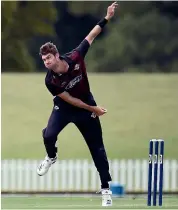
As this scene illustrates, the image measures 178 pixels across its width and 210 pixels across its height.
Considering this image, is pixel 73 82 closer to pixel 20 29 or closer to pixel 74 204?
pixel 74 204

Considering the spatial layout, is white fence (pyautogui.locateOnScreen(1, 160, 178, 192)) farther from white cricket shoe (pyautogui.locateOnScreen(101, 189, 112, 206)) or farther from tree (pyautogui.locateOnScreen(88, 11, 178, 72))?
tree (pyautogui.locateOnScreen(88, 11, 178, 72))

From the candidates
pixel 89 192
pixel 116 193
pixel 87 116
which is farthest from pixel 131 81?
pixel 87 116

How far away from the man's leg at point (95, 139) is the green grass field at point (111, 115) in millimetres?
9798

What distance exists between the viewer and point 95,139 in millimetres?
10984

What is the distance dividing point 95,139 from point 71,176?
8.43 meters


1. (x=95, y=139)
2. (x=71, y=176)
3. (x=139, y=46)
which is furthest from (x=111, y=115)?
(x=139, y=46)

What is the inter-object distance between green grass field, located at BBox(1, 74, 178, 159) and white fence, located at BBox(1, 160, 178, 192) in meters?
1.51

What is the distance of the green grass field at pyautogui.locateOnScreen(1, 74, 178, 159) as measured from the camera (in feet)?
70.3

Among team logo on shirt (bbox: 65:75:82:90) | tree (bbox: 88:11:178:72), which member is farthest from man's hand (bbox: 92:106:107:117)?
tree (bbox: 88:11:178:72)

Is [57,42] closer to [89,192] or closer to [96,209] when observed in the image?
[89,192]

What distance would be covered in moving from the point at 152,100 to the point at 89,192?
4.98 m

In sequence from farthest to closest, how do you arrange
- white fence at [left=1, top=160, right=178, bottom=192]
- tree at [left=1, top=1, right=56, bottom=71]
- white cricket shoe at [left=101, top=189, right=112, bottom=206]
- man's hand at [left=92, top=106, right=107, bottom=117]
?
tree at [left=1, top=1, right=56, bottom=71] → white fence at [left=1, top=160, right=178, bottom=192] → white cricket shoe at [left=101, top=189, right=112, bottom=206] → man's hand at [left=92, top=106, right=107, bottom=117]

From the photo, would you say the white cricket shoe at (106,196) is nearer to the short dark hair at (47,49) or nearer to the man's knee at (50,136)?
the man's knee at (50,136)

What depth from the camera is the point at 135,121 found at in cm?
2283
